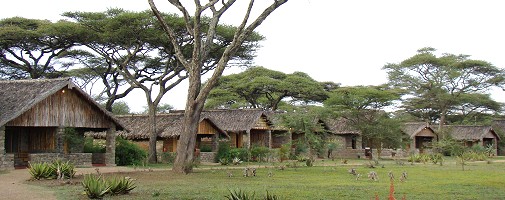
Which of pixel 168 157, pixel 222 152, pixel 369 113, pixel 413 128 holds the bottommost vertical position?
pixel 168 157

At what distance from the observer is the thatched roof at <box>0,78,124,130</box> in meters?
27.3

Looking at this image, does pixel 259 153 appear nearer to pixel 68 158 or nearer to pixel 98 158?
pixel 98 158

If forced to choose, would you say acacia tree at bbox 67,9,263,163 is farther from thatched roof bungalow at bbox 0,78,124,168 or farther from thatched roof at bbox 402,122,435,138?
thatched roof at bbox 402,122,435,138

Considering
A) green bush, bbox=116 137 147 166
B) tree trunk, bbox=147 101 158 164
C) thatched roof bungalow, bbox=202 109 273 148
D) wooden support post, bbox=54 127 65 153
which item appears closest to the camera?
wooden support post, bbox=54 127 65 153

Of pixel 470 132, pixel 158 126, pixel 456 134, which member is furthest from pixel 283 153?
pixel 470 132

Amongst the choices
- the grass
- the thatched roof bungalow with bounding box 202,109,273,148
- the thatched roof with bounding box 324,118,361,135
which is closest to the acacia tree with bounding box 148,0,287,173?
the grass

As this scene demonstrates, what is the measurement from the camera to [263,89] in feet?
196

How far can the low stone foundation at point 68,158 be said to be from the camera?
28561 millimetres

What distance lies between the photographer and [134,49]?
126 feet

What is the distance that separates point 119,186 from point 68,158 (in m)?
14.5

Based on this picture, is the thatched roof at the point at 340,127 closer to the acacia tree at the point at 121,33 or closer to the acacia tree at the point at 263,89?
the acacia tree at the point at 263,89

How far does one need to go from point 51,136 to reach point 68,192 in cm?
1527

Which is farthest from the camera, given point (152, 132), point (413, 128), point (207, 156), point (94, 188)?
point (413, 128)

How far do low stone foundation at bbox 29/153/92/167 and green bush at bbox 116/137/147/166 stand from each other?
2934mm
